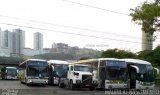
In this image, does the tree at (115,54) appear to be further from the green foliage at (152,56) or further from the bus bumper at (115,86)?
the bus bumper at (115,86)

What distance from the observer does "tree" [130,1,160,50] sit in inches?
1235

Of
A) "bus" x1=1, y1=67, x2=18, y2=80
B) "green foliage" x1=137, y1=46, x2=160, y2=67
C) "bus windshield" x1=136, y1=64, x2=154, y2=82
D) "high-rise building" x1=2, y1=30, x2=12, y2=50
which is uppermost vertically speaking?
"high-rise building" x1=2, y1=30, x2=12, y2=50

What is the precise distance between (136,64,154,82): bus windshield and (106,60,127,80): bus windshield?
1.94 m

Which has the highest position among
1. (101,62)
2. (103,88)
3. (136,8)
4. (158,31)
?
(136,8)

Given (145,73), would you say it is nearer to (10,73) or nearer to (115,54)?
(10,73)

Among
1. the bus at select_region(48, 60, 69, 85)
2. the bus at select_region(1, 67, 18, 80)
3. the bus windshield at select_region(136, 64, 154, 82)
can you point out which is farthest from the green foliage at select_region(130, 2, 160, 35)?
the bus at select_region(1, 67, 18, 80)

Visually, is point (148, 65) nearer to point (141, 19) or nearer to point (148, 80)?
point (148, 80)

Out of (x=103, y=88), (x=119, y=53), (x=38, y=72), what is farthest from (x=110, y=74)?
(x=119, y=53)

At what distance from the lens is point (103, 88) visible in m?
31.7

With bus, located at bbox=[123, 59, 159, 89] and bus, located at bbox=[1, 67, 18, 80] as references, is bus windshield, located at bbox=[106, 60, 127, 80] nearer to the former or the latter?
bus, located at bbox=[123, 59, 159, 89]

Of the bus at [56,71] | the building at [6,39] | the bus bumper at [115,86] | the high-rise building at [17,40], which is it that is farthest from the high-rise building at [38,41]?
the bus bumper at [115,86]

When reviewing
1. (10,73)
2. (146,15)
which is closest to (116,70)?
(146,15)

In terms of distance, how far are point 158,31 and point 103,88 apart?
722 centimetres

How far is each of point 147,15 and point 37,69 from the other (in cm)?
1325
